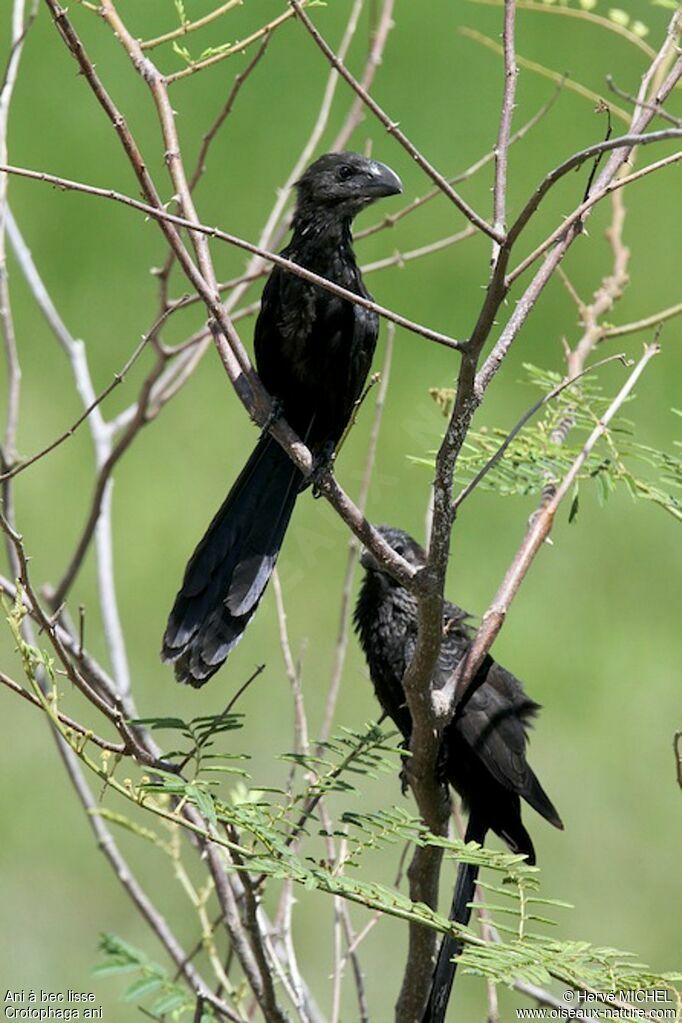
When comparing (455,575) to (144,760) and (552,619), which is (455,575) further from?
(144,760)

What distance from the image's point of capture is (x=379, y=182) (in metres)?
3.57

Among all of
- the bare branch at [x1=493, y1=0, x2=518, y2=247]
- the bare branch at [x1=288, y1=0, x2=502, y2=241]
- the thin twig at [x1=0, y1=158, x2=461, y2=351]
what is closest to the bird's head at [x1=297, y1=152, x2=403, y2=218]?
the bare branch at [x1=493, y1=0, x2=518, y2=247]

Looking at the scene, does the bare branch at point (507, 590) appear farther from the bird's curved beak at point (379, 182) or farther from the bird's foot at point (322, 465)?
the bird's curved beak at point (379, 182)

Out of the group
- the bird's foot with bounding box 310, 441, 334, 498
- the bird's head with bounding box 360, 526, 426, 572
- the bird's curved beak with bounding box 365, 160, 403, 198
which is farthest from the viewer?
the bird's head with bounding box 360, 526, 426, 572

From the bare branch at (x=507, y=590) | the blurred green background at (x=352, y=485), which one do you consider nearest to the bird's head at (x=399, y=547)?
the blurred green background at (x=352, y=485)

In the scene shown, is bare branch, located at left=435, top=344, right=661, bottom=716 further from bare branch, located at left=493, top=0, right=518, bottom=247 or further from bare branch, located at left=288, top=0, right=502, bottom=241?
bare branch, located at left=288, top=0, right=502, bottom=241

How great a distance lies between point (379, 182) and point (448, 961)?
1.73 meters

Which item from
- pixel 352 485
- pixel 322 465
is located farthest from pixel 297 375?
pixel 352 485

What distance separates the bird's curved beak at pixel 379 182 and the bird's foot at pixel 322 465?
0.59m

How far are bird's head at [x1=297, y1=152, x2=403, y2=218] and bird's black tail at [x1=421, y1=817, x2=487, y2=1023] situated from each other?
149cm

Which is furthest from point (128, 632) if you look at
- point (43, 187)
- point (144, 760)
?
point (144, 760)

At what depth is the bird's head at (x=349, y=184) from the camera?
3.58 meters

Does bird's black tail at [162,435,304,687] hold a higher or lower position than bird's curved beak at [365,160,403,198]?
lower

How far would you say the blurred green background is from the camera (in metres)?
5.71
